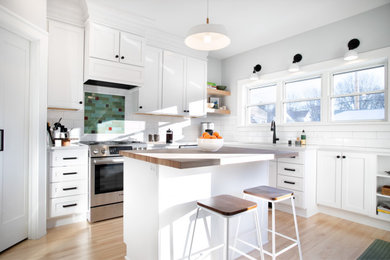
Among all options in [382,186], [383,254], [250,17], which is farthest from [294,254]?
[250,17]

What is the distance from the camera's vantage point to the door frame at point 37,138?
8.04ft

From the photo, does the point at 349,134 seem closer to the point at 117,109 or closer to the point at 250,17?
the point at 250,17

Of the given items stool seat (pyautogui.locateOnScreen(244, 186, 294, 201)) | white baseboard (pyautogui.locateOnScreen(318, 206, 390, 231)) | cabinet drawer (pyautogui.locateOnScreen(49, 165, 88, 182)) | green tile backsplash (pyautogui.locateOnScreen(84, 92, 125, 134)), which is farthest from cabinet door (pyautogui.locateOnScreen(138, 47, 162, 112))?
white baseboard (pyautogui.locateOnScreen(318, 206, 390, 231))

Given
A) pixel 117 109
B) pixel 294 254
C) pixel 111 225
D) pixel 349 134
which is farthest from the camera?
pixel 117 109

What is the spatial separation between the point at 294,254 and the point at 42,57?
3261 millimetres

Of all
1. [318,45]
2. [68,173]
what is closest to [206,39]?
[68,173]

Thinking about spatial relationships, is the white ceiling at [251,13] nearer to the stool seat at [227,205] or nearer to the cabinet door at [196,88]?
the cabinet door at [196,88]

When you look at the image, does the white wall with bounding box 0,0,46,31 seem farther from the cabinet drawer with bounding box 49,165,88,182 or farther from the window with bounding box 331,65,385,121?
the window with bounding box 331,65,385,121

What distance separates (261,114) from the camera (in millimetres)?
4547

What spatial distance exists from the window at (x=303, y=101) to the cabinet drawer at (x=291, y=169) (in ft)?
3.19

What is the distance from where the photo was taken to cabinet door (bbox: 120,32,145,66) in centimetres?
333

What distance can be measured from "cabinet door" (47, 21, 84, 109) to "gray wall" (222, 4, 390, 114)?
9.76ft

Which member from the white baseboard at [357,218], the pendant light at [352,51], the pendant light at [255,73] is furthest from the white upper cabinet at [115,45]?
the white baseboard at [357,218]

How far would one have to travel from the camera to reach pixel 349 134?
323 cm
